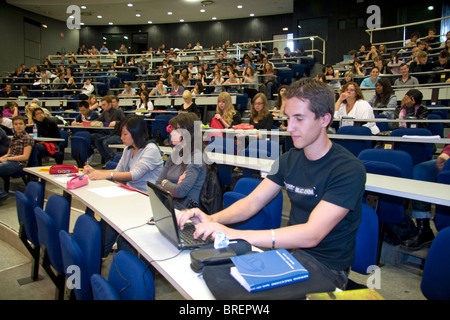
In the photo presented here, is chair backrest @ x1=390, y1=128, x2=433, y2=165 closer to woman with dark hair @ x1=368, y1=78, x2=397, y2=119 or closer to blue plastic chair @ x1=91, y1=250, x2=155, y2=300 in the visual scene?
woman with dark hair @ x1=368, y1=78, x2=397, y2=119

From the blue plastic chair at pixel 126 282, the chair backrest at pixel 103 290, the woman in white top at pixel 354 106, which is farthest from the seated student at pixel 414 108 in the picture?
the chair backrest at pixel 103 290

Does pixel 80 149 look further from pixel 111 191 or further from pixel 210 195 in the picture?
pixel 210 195

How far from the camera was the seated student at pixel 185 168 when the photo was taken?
2.32m

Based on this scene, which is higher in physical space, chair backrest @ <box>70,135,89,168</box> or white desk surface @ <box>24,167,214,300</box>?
chair backrest @ <box>70,135,89,168</box>

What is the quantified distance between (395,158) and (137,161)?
2.21 meters

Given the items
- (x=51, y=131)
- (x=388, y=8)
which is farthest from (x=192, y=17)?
(x=51, y=131)

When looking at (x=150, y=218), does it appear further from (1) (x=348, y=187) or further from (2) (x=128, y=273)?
(1) (x=348, y=187)

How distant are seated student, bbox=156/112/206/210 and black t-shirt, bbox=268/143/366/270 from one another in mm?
913

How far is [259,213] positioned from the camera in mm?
1822

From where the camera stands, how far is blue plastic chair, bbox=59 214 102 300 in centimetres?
140

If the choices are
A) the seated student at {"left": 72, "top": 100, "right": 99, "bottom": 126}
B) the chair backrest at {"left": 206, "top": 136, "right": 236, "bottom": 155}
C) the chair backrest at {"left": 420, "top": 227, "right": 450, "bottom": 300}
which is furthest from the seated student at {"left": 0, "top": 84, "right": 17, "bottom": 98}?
the chair backrest at {"left": 420, "top": 227, "right": 450, "bottom": 300}

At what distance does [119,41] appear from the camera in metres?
→ 21.4

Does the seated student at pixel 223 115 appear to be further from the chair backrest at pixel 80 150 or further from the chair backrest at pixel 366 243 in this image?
the chair backrest at pixel 366 243

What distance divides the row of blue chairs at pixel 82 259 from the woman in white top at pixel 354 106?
12.4 ft
